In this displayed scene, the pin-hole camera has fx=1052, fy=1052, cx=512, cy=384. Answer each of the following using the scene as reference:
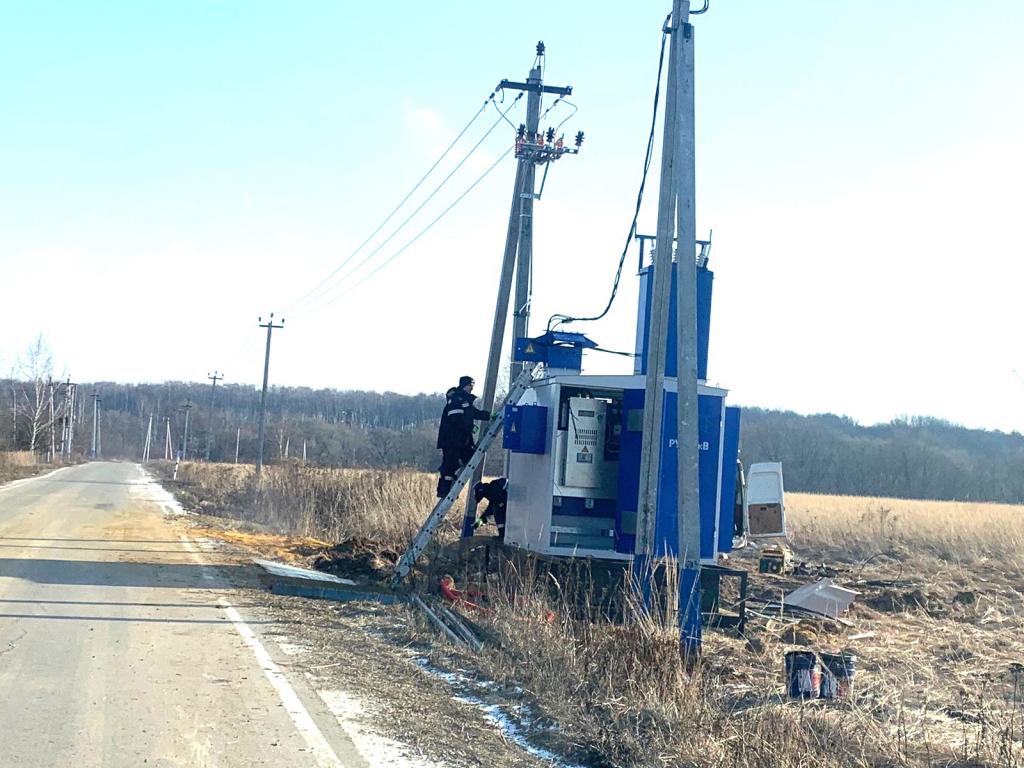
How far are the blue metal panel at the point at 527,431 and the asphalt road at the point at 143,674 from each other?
12.3 ft

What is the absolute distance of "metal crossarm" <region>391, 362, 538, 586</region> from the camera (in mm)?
13398

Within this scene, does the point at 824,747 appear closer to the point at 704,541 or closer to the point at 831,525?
the point at 704,541

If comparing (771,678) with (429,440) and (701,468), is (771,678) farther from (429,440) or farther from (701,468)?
(429,440)

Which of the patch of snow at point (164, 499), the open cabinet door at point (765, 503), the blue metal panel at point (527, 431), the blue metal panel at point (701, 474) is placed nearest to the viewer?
the blue metal panel at point (701, 474)

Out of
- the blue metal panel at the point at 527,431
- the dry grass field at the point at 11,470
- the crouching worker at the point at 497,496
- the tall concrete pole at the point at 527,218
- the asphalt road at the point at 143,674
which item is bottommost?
the dry grass field at the point at 11,470

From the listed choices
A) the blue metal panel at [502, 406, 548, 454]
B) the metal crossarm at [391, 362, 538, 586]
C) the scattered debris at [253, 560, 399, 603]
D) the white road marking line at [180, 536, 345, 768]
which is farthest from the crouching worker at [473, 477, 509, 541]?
the white road marking line at [180, 536, 345, 768]

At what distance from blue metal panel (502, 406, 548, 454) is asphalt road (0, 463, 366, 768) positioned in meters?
3.74

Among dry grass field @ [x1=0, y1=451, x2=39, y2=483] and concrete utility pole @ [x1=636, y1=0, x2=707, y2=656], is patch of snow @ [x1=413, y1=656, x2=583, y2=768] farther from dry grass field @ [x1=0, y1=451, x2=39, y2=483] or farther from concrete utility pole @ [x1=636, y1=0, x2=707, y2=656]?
dry grass field @ [x1=0, y1=451, x2=39, y2=483]

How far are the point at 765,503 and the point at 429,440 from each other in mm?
47476

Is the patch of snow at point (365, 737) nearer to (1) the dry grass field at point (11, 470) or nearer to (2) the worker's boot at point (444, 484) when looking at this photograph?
(2) the worker's boot at point (444, 484)

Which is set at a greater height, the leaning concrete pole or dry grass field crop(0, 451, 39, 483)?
the leaning concrete pole

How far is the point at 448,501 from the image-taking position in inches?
532

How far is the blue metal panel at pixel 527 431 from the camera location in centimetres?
1317

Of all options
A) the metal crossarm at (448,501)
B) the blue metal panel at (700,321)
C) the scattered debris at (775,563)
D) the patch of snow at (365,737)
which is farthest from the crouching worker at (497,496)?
the patch of snow at (365,737)
